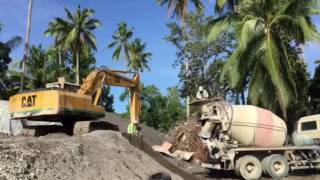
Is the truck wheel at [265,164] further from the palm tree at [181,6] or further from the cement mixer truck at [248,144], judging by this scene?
the palm tree at [181,6]

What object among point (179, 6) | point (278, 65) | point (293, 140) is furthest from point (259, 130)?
point (179, 6)

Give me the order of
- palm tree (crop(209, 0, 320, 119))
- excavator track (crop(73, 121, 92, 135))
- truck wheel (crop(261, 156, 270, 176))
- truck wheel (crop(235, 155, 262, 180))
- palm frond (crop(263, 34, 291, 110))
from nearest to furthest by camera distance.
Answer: excavator track (crop(73, 121, 92, 135))
truck wheel (crop(235, 155, 262, 180))
truck wheel (crop(261, 156, 270, 176))
palm frond (crop(263, 34, 291, 110))
palm tree (crop(209, 0, 320, 119))

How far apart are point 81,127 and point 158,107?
5654 cm

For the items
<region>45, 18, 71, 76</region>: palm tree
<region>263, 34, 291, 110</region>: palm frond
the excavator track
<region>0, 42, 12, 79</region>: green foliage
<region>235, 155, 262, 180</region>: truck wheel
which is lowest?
<region>235, 155, 262, 180</region>: truck wheel

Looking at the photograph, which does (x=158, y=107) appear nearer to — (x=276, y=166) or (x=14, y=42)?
(x=14, y=42)

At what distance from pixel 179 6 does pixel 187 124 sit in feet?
75.4

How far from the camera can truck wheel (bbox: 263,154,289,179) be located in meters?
22.1

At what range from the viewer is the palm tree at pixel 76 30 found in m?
63.8

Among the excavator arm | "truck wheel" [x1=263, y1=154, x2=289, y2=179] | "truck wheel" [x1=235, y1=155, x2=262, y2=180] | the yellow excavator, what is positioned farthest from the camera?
"truck wheel" [x1=263, y1=154, x2=289, y2=179]

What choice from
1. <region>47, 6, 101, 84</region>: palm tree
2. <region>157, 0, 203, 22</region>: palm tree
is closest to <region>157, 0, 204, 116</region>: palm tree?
<region>157, 0, 203, 22</region>: palm tree

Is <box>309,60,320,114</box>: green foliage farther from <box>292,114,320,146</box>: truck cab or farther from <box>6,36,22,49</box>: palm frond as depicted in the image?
<box>6,36,22,49</box>: palm frond

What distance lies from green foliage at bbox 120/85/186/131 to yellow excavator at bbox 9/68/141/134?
154 feet

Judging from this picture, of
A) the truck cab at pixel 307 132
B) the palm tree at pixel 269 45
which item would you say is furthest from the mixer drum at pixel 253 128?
the palm tree at pixel 269 45

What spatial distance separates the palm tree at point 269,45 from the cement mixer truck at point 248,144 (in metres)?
7.04
